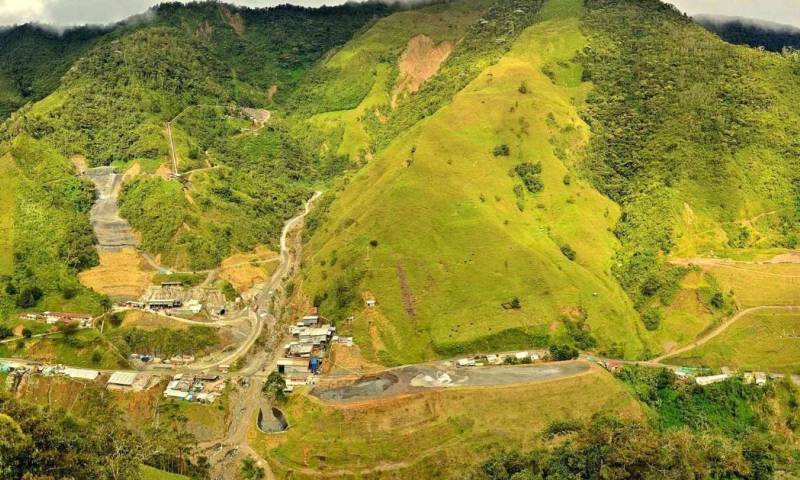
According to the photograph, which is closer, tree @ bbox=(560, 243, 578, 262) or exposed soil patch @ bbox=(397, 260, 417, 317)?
exposed soil patch @ bbox=(397, 260, 417, 317)

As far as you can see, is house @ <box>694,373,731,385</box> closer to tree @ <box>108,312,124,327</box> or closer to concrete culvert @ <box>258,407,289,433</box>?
concrete culvert @ <box>258,407,289,433</box>

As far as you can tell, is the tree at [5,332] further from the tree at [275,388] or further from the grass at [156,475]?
the grass at [156,475]

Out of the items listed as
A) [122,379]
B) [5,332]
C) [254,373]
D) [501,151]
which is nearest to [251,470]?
[254,373]

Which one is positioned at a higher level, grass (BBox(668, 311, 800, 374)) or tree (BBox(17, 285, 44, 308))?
tree (BBox(17, 285, 44, 308))

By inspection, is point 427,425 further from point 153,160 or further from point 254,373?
point 153,160

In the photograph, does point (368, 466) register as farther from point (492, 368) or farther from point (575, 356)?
point (575, 356)

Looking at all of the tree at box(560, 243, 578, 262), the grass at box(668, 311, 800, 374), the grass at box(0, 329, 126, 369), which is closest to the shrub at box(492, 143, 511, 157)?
the tree at box(560, 243, 578, 262)
